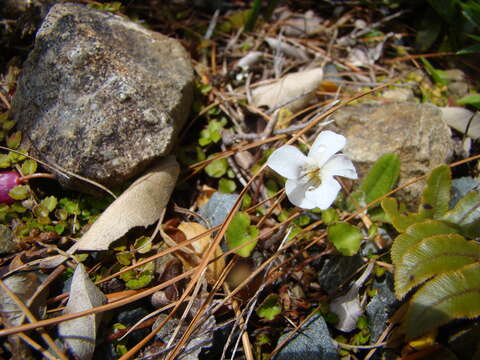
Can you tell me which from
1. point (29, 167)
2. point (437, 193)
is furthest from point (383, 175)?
point (29, 167)

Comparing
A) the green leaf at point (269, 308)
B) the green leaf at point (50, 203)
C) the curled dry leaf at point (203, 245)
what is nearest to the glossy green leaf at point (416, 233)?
the green leaf at point (269, 308)

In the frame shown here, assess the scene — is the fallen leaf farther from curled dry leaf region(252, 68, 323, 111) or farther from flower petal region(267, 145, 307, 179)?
flower petal region(267, 145, 307, 179)

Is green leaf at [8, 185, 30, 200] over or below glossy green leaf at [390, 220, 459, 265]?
over

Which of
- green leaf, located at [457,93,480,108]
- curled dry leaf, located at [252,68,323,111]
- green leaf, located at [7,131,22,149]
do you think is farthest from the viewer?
curled dry leaf, located at [252,68,323,111]

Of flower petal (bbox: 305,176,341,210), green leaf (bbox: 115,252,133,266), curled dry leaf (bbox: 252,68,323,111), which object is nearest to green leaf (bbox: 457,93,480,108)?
curled dry leaf (bbox: 252,68,323,111)

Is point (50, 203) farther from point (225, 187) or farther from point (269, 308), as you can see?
point (269, 308)

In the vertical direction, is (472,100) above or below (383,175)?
above

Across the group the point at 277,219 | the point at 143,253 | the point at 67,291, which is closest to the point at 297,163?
the point at 277,219
